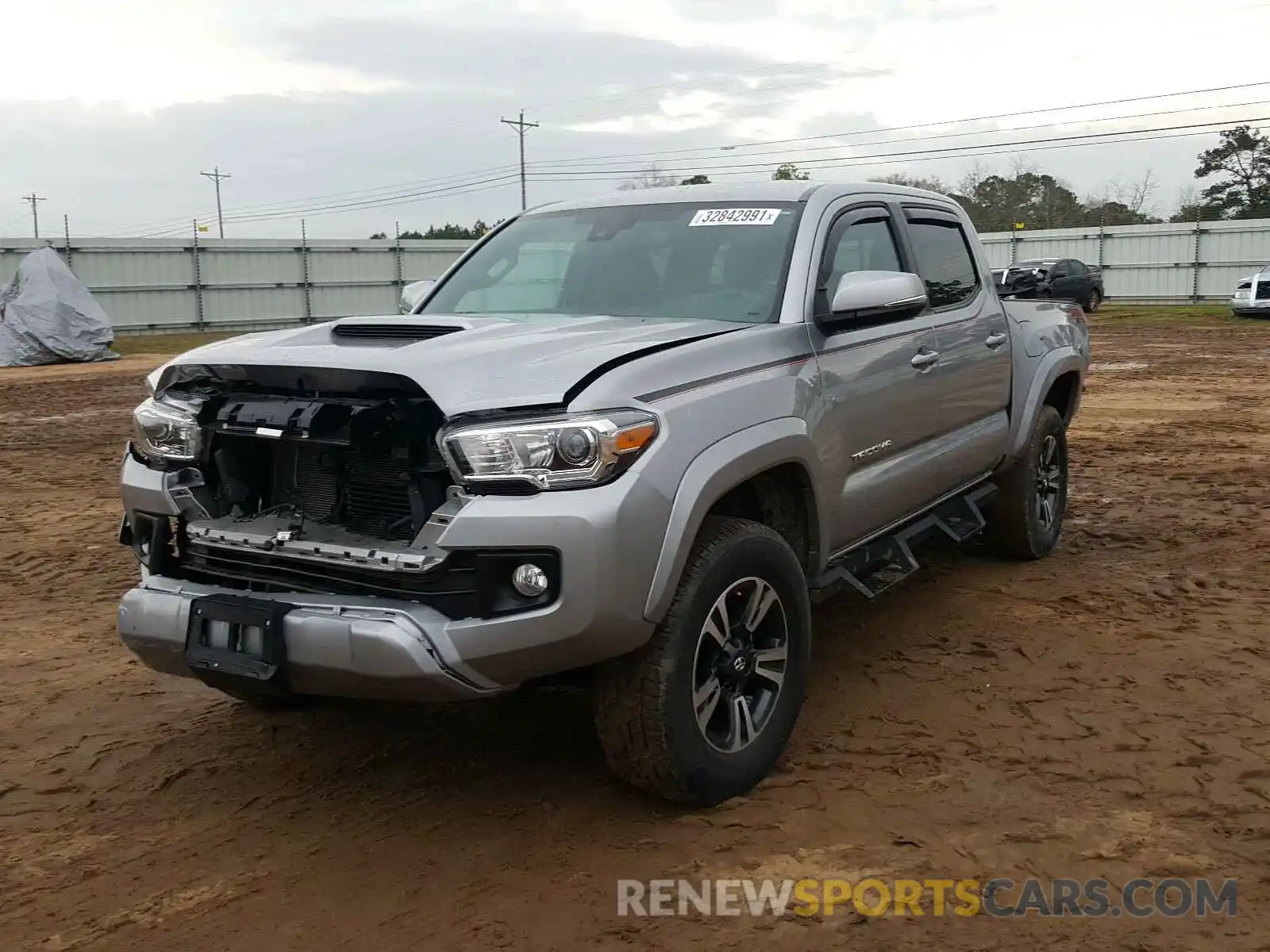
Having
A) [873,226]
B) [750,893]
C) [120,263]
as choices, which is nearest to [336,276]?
[120,263]

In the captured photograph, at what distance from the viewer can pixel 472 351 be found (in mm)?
3389

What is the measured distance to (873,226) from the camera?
4961 mm

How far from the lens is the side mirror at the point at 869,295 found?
13.3 ft

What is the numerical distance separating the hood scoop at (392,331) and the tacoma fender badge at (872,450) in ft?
4.91

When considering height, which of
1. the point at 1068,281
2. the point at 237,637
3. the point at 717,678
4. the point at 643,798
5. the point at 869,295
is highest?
the point at 1068,281

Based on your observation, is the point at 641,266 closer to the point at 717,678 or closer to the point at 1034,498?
the point at 717,678

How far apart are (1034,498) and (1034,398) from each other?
0.59 meters

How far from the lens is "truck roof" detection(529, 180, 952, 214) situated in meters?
4.66

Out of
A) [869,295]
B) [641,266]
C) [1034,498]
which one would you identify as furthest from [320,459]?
[1034,498]

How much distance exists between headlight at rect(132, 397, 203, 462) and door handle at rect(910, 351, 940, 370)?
2.69m

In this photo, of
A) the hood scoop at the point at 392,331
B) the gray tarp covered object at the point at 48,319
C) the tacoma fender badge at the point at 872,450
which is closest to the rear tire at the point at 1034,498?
the tacoma fender badge at the point at 872,450

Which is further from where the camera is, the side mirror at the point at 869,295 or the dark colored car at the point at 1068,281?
the dark colored car at the point at 1068,281

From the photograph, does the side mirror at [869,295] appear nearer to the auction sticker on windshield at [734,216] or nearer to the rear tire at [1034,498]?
the auction sticker on windshield at [734,216]

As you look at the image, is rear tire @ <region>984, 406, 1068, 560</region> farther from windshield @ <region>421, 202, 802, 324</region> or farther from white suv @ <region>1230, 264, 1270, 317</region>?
white suv @ <region>1230, 264, 1270, 317</region>
